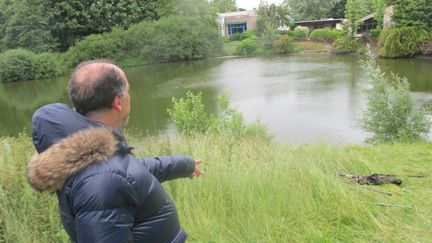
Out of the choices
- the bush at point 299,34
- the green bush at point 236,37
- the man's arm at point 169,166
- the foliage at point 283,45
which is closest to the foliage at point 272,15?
the bush at point 299,34

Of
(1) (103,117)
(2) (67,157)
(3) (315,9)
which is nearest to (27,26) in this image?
(1) (103,117)

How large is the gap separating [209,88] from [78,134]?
59.5ft

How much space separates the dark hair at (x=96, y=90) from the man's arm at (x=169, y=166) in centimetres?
53

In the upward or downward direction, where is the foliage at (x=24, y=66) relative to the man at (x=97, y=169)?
downward

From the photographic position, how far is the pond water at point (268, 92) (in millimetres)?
11852

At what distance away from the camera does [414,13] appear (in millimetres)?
26906

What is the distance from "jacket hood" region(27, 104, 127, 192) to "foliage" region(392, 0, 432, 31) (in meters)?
29.8

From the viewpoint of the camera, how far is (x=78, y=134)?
138cm

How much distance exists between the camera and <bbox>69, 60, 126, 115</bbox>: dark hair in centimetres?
143

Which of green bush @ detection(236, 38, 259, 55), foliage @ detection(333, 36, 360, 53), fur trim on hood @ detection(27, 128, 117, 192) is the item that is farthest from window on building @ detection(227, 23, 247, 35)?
fur trim on hood @ detection(27, 128, 117, 192)

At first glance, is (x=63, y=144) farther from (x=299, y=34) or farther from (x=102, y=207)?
(x=299, y=34)

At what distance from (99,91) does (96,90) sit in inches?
0.4

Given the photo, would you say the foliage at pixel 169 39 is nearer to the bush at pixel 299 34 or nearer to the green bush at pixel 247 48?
the green bush at pixel 247 48

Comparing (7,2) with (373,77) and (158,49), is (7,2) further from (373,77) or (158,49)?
(373,77)
